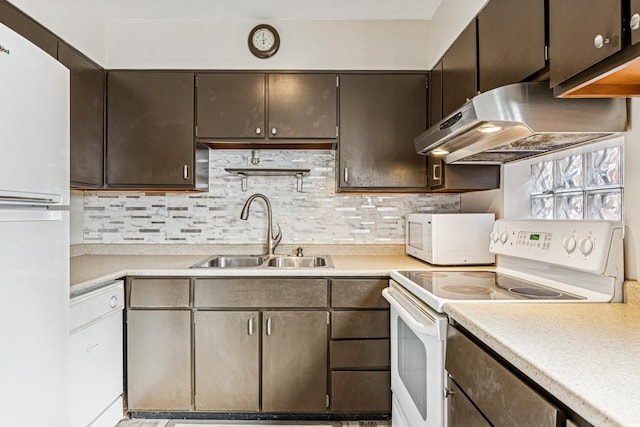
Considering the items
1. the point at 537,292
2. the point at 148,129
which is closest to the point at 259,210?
the point at 148,129

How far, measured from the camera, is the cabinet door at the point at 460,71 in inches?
72.5

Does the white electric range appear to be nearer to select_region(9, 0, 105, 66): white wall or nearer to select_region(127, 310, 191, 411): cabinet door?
select_region(127, 310, 191, 411): cabinet door

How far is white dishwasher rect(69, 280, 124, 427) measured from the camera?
175 cm

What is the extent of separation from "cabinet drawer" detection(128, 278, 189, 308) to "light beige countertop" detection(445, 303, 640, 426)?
4.73ft

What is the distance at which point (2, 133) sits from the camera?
113 cm

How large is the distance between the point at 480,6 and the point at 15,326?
213 centimetres

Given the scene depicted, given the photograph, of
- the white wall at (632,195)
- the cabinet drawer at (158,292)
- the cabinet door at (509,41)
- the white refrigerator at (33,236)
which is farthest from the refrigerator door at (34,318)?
the white wall at (632,195)

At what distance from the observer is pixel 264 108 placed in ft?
8.14

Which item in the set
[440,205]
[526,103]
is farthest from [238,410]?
[526,103]

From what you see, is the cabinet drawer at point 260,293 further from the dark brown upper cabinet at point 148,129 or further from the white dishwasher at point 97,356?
the dark brown upper cabinet at point 148,129

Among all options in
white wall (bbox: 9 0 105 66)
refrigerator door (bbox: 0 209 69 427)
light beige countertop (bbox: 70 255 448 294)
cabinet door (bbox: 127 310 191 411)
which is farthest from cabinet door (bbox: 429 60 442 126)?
white wall (bbox: 9 0 105 66)

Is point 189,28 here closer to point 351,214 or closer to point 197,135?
point 197,135

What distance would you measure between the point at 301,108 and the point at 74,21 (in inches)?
52.0

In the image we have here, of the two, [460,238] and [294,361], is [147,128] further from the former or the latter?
[460,238]
